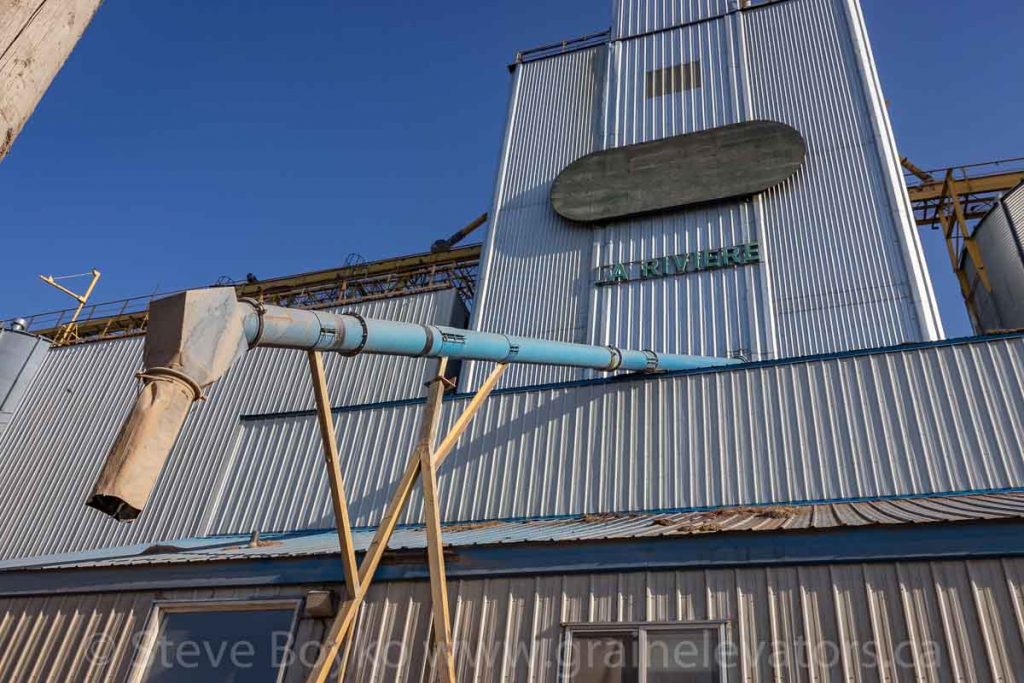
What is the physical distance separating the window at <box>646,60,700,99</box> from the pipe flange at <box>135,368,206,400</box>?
20.3 metres

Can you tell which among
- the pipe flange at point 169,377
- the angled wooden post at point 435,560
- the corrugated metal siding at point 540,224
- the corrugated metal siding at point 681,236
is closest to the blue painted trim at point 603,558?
the angled wooden post at point 435,560

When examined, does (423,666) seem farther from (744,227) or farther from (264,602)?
(744,227)

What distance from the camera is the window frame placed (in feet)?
32.6

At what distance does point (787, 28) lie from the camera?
22.1 meters

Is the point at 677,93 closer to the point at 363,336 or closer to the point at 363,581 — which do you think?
the point at 363,336

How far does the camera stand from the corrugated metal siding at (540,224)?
66.8 feet

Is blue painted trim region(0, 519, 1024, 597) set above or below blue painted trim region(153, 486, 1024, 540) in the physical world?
below

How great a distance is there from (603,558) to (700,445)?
450cm

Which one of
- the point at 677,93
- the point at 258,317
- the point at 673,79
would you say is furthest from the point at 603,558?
the point at 673,79

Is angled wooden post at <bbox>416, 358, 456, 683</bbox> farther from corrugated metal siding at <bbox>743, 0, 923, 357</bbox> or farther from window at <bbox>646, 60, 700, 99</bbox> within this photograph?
window at <bbox>646, 60, 700, 99</bbox>

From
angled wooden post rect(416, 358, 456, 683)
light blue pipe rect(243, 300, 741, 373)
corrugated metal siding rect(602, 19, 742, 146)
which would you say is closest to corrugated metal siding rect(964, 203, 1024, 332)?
corrugated metal siding rect(602, 19, 742, 146)

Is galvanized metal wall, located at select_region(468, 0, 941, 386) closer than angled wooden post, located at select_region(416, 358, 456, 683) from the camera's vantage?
No

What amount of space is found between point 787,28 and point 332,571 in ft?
68.3

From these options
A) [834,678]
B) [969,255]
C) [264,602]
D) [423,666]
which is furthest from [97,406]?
[969,255]
